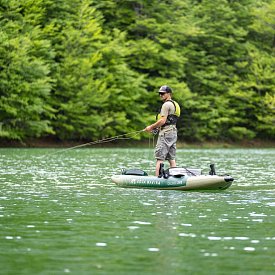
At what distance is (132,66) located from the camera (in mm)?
63844

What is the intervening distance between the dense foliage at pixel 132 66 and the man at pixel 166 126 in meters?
28.8

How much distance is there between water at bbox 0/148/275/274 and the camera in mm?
9875

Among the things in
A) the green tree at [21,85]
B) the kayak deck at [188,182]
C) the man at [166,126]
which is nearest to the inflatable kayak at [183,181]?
the kayak deck at [188,182]

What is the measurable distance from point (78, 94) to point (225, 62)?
57.3 feet

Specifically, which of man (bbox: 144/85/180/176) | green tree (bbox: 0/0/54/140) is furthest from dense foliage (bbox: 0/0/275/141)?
man (bbox: 144/85/180/176)

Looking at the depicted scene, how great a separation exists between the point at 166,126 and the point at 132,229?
7.90 metres

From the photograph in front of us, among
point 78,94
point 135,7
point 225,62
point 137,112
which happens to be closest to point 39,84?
point 78,94

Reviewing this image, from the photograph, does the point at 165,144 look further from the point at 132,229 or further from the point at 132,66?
the point at 132,66

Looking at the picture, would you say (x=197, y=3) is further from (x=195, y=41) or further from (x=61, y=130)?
(x=61, y=130)

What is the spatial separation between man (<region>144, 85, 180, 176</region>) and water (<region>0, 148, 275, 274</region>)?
1334mm

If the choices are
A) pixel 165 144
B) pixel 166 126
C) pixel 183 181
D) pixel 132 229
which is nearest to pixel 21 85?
pixel 166 126

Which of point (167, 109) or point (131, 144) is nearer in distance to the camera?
point (167, 109)

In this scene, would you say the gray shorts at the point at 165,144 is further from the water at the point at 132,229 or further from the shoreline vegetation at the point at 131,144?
the shoreline vegetation at the point at 131,144

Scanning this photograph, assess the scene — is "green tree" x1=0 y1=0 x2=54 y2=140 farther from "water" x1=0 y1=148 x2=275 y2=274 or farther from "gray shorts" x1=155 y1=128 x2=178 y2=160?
"water" x1=0 y1=148 x2=275 y2=274
